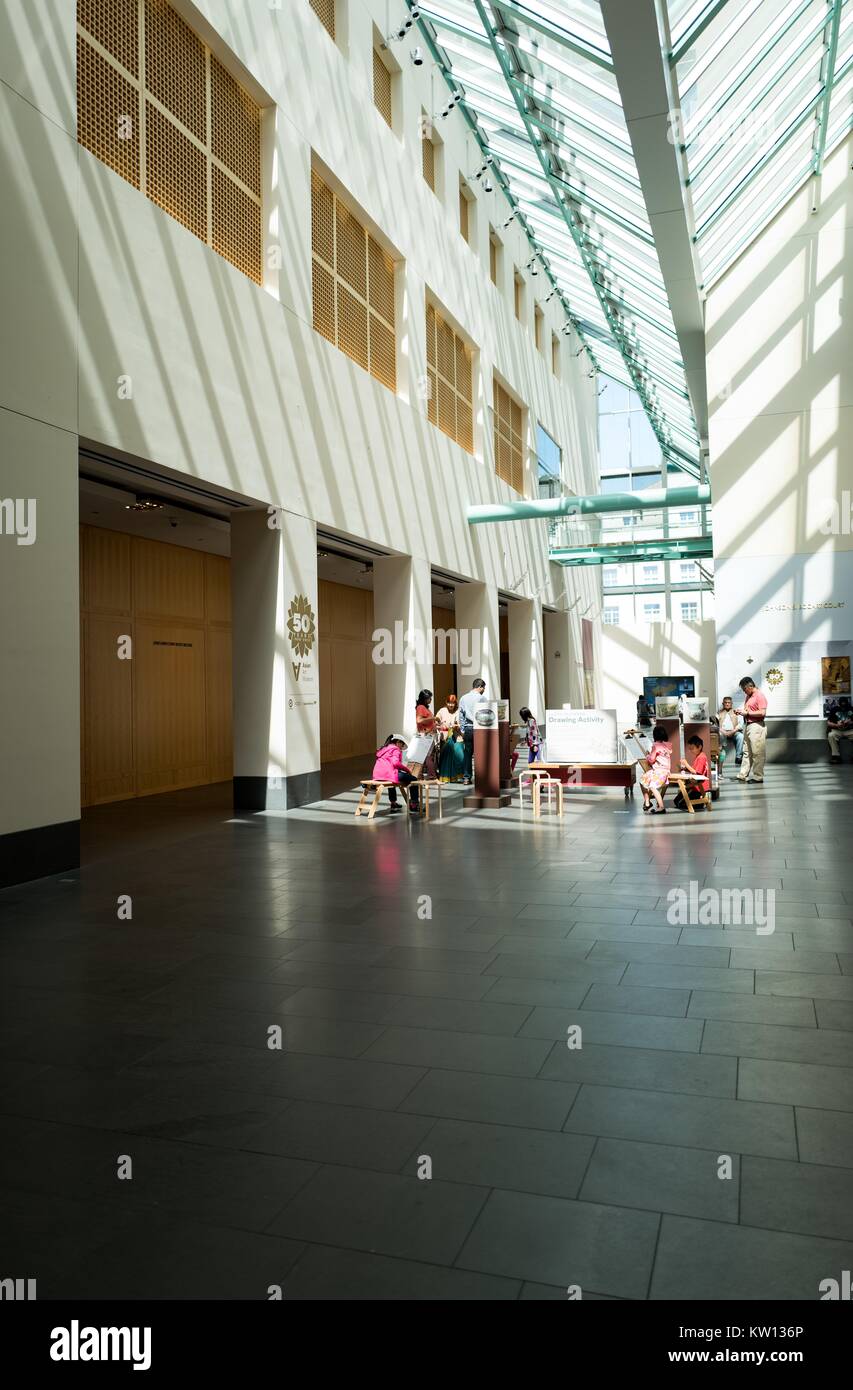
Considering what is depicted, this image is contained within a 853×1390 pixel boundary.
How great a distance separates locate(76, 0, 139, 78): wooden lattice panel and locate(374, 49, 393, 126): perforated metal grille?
7.85m

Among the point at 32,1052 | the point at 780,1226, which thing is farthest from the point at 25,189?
the point at 780,1226

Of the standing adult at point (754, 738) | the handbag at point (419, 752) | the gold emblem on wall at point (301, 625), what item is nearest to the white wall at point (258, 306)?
the gold emblem on wall at point (301, 625)

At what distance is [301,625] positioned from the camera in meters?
13.6

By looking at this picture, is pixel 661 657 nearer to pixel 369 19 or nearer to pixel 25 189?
pixel 369 19

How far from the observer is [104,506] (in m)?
12.8

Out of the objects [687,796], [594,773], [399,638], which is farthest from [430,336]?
[687,796]

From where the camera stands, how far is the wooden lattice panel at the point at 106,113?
363 inches

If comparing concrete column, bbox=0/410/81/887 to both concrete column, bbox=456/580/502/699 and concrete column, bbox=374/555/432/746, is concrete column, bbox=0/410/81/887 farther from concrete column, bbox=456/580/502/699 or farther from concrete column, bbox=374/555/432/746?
concrete column, bbox=456/580/502/699

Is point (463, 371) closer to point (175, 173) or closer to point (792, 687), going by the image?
point (792, 687)

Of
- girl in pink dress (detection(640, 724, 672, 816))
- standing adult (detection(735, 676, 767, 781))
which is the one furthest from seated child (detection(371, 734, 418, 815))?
standing adult (detection(735, 676, 767, 781))

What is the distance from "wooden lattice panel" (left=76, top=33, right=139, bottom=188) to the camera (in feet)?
30.3

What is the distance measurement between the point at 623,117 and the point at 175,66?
18.9 feet

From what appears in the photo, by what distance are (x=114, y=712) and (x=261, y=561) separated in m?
3.63
